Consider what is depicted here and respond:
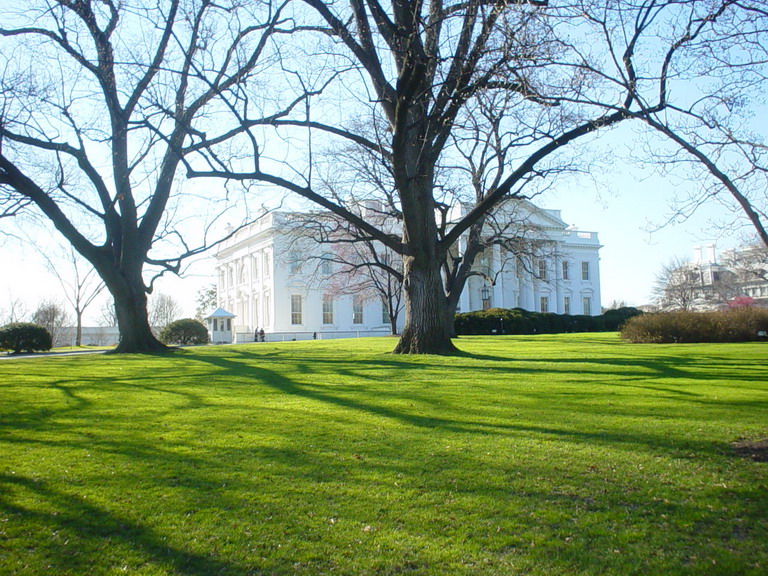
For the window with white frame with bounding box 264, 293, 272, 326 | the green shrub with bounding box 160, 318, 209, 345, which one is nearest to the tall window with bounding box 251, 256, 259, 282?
the window with white frame with bounding box 264, 293, 272, 326

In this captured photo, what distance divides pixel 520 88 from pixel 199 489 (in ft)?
24.7

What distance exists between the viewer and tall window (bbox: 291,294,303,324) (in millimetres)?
57875

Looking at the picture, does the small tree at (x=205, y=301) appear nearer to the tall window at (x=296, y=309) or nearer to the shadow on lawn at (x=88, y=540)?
the tall window at (x=296, y=309)

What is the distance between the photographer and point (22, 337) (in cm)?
2756

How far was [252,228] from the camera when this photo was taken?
6134 centimetres

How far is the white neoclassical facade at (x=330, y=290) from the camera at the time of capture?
180ft

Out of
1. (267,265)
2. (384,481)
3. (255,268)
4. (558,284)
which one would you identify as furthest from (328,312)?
(384,481)

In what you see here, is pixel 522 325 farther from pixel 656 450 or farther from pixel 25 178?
pixel 656 450

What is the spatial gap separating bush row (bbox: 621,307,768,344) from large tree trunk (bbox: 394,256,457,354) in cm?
1132

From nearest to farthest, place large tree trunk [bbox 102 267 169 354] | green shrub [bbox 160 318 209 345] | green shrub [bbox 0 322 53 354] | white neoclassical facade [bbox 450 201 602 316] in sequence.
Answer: large tree trunk [bbox 102 267 169 354]
green shrub [bbox 0 322 53 354]
green shrub [bbox 160 318 209 345]
white neoclassical facade [bbox 450 201 602 316]

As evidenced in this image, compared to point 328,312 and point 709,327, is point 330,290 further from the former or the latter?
point 709,327

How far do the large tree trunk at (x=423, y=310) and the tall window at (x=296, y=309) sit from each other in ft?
137

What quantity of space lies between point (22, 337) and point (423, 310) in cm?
2002

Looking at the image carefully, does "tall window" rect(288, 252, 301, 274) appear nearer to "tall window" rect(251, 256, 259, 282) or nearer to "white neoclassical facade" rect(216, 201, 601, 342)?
"white neoclassical facade" rect(216, 201, 601, 342)
